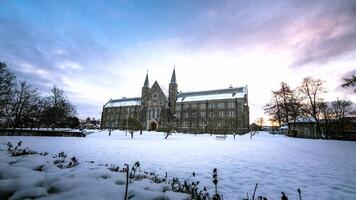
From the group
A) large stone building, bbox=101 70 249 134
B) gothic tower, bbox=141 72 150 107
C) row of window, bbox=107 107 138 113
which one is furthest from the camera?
row of window, bbox=107 107 138 113

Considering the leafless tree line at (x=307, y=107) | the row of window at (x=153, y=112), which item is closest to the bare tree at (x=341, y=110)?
the leafless tree line at (x=307, y=107)

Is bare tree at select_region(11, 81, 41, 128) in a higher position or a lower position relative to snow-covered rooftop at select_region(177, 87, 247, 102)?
lower

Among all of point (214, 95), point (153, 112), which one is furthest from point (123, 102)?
point (214, 95)

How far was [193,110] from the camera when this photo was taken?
6359 centimetres

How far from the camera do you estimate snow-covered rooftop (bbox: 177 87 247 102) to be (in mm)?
61875

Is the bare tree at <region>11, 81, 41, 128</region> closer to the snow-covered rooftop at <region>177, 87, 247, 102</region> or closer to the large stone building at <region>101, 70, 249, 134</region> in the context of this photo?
the large stone building at <region>101, 70, 249, 134</region>

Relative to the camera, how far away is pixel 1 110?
2333 cm

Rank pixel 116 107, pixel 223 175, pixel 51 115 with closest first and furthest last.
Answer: pixel 223 175, pixel 51 115, pixel 116 107

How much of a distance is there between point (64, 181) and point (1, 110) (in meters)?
28.9

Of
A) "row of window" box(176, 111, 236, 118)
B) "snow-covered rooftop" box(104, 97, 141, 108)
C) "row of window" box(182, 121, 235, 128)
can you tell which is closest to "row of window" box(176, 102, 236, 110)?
"row of window" box(176, 111, 236, 118)

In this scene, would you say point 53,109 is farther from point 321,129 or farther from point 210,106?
point 321,129

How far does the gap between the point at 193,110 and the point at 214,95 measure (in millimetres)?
10130

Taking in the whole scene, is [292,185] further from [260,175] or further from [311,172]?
[311,172]

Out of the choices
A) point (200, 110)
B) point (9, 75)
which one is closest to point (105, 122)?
point (200, 110)
